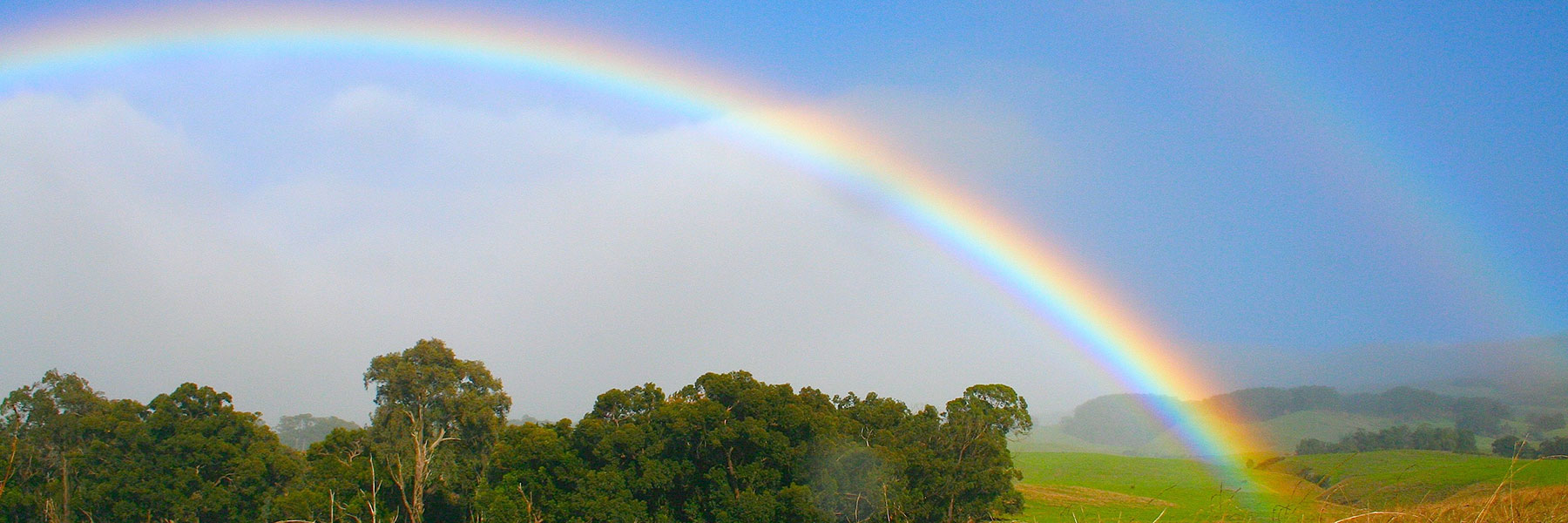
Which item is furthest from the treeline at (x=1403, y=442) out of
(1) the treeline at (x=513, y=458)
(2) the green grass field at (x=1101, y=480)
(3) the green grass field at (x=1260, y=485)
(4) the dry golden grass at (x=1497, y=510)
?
(4) the dry golden grass at (x=1497, y=510)

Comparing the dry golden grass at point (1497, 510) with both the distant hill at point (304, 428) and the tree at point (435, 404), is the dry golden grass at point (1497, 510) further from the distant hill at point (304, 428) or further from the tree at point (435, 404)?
the distant hill at point (304, 428)

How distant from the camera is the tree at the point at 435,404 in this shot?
42.6 m

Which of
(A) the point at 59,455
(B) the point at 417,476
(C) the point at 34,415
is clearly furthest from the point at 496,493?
(C) the point at 34,415

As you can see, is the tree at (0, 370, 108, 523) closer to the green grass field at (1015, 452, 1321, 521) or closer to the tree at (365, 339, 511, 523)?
the tree at (365, 339, 511, 523)

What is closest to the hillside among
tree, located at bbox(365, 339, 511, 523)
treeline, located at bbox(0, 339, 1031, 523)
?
treeline, located at bbox(0, 339, 1031, 523)

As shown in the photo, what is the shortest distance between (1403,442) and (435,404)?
425 feet

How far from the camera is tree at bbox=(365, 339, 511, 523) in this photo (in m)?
42.6

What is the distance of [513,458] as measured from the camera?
33719mm

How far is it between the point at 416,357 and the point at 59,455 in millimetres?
18654

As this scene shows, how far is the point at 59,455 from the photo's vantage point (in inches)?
1702

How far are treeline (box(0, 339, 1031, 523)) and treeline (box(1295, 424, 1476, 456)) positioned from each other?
87159 millimetres

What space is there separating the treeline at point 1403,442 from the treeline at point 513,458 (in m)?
87.2

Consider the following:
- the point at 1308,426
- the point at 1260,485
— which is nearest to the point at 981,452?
the point at 1260,485

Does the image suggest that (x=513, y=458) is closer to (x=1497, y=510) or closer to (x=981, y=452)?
(x=981, y=452)
